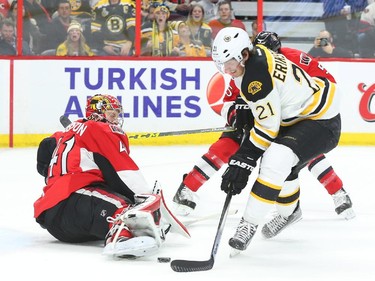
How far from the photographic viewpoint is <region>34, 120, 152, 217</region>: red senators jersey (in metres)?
3.78

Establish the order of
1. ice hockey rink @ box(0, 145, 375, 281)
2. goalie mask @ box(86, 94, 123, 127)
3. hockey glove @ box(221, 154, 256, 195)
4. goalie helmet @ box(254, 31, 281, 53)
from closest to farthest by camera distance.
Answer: ice hockey rink @ box(0, 145, 375, 281)
hockey glove @ box(221, 154, 256, 195)
goalie mask @ box(86, 94, 123, 127)
goalie helmet @ box(254, 31, 281, 53)

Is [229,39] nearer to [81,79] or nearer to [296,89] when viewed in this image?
[296,89]

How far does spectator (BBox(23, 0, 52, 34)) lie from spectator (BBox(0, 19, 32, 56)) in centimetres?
17

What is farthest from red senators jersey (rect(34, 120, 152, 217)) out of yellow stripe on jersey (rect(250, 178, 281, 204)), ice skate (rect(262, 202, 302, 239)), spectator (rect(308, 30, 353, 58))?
spectator (rect(308, 30, 353, 58))

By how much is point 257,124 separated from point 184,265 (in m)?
0.63

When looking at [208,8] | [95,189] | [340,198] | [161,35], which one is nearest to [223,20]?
[208,8]

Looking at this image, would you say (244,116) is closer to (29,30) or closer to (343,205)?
(343,205)

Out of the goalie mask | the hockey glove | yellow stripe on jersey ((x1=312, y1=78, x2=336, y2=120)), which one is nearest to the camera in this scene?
the hockey glove

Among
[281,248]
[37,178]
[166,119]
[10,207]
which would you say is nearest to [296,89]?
[281,248]

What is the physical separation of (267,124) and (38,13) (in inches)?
166

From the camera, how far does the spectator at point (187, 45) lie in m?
7.57

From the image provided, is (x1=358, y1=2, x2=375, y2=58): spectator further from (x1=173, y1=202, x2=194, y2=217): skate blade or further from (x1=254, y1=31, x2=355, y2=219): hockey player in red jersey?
(x1=173, y1=202, x2=194, y2=217): skate blade

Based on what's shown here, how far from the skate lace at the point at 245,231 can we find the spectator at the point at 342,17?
171 inches

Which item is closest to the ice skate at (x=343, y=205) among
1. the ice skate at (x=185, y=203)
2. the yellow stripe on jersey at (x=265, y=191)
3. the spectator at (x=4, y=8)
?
the ice skate at (x=185, y=203)
